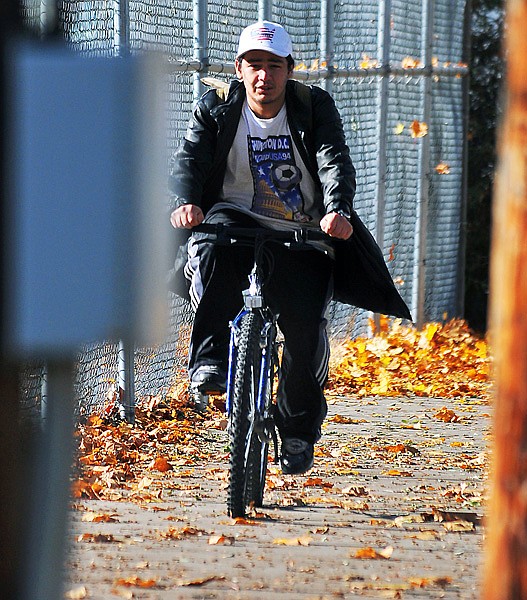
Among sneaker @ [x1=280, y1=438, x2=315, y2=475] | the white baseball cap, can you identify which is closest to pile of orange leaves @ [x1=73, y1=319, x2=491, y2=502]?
sneaker @ [x1=280, y1=438, x2=315, y2=475]

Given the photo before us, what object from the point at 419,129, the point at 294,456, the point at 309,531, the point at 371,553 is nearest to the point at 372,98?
the point at 419,129

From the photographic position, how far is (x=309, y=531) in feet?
18.3

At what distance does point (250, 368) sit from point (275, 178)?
92 cm

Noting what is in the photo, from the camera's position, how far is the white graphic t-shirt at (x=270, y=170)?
6027 millimetres

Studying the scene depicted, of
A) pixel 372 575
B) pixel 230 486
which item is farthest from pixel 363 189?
pixel 372 575

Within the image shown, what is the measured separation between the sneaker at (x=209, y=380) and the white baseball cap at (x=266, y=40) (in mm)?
1429

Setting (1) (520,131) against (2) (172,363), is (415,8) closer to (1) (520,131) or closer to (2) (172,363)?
(2) (172,363)

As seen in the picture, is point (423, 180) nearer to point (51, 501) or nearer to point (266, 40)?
point (266, 40)

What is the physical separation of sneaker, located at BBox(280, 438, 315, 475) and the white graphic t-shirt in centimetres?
100

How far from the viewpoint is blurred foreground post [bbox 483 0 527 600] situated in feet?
8.23

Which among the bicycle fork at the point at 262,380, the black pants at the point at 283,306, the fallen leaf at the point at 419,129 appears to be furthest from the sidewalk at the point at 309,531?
the fallen leaf at the point at 419,129

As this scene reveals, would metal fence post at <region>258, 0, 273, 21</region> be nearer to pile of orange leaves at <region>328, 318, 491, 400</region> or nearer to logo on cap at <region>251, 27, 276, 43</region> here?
pile of orange leaves at <region>328, 318, 491, 400</region>

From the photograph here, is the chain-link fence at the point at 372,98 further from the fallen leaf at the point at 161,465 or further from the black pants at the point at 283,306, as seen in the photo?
the black pants at the point at 283,306

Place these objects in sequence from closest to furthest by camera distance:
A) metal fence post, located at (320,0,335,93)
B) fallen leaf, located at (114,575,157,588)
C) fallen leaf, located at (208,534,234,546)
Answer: fallen leaf, located at (114,575,157,588) → fallen leaf, located at (208,534,234,546) → metal fence post, located at (320,0,335,93)
